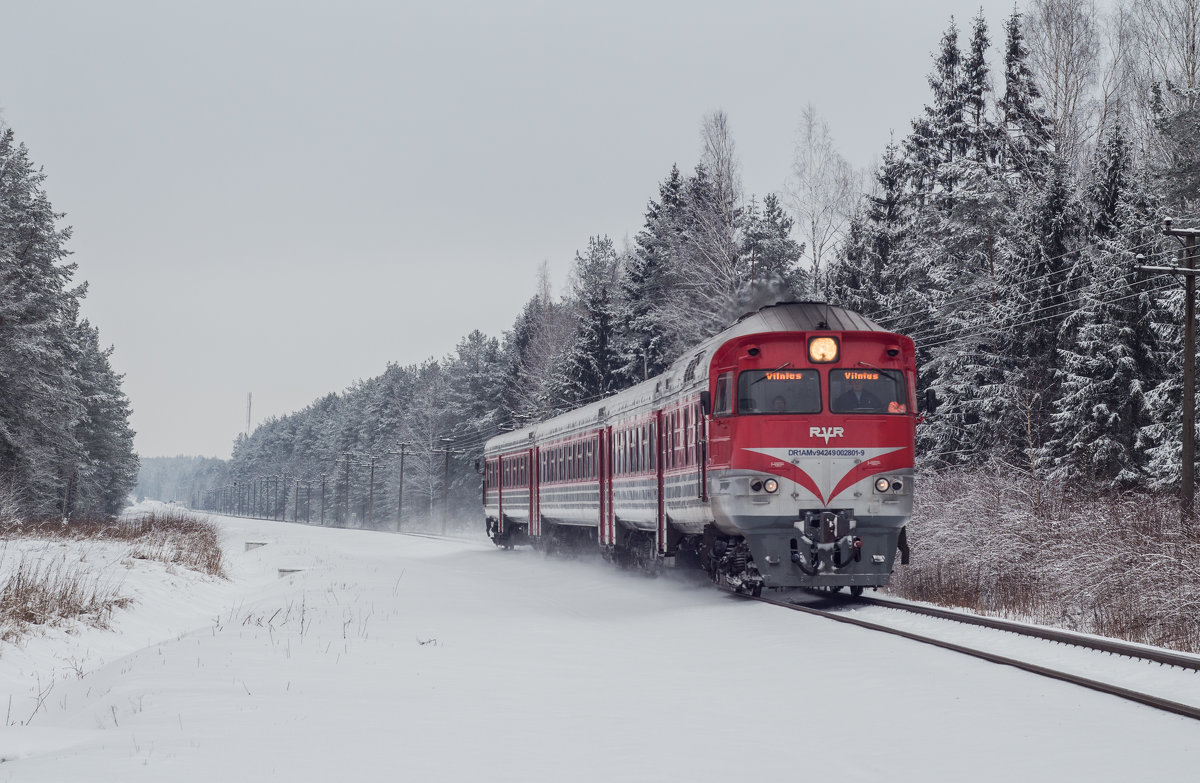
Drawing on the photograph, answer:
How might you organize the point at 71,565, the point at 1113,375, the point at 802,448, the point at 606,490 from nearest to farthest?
the point at 802,448 → the point at 71,565 → the point at 606,490 → the point at 1113,375

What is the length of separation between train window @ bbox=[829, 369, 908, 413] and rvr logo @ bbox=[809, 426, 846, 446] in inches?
9.5

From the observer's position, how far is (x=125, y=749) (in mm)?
6270

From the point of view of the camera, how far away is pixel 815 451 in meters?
14.4

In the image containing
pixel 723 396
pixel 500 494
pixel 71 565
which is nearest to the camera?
pixel 723 396

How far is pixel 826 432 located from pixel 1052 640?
14.5 ft

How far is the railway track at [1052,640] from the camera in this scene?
771 centimetres

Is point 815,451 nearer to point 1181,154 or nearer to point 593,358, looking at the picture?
point 1181,154

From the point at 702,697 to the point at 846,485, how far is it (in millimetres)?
6479

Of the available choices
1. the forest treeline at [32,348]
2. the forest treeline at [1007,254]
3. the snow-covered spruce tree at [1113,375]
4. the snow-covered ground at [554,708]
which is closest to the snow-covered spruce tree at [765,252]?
the forest treeline at [1007,254]

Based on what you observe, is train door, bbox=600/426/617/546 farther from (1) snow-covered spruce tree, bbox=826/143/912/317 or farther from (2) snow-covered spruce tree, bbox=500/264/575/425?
(2) snow-covered spruce tree, bbox=500/264/575/425

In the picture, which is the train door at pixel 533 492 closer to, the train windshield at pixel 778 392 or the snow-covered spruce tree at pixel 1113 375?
the snow-covered spruce tree at pixel 1113 375

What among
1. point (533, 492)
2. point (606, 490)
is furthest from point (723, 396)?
point (533, 492)

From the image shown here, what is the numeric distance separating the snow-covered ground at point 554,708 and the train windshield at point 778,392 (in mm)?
2614

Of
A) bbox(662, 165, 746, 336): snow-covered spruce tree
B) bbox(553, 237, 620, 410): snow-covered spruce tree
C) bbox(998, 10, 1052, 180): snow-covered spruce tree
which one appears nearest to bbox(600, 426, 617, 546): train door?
bbox(662, 165, 746, 336): snow-covered spruce tree
